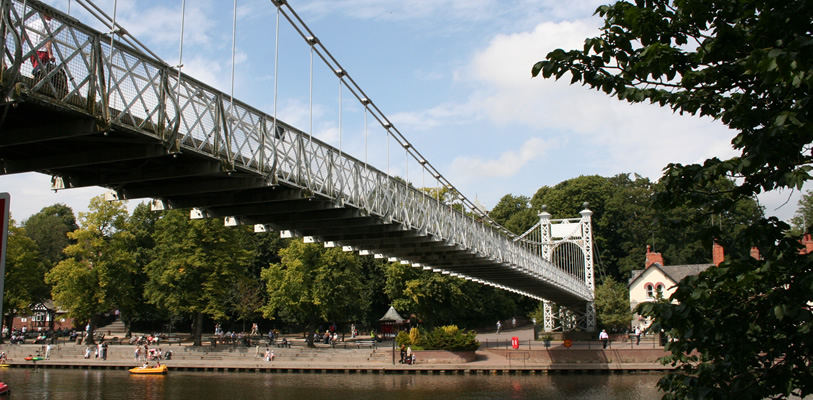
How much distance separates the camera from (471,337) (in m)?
40.6

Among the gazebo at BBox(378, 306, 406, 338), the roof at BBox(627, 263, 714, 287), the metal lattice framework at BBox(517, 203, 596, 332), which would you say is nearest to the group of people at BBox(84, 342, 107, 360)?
the gazebo at BBox(378, 306, 406, 338)

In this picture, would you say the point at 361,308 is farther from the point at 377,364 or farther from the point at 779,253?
the point at 779,253

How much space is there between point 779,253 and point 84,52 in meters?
10.8

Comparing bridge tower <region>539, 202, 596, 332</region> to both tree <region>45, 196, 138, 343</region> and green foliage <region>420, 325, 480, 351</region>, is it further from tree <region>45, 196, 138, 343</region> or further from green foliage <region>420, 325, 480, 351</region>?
tree <region>45, 196, 138, 343</region>

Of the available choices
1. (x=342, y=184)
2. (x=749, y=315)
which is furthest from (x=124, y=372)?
(x=749, y=315)

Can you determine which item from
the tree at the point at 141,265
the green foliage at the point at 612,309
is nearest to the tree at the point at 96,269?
the tree at the point at 141,265

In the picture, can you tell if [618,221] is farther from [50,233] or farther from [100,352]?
[50,233]

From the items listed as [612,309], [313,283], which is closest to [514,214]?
[612,309]

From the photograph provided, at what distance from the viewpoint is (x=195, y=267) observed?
45625 mm

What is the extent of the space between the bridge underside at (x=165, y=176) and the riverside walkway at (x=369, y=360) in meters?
12.4

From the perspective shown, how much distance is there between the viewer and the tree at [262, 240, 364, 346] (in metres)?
46.6

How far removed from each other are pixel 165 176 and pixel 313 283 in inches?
1249

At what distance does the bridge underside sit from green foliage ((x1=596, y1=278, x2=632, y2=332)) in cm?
3035

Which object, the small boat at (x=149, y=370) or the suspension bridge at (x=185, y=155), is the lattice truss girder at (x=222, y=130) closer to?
the suspension bridge at (x=185, y=155)
